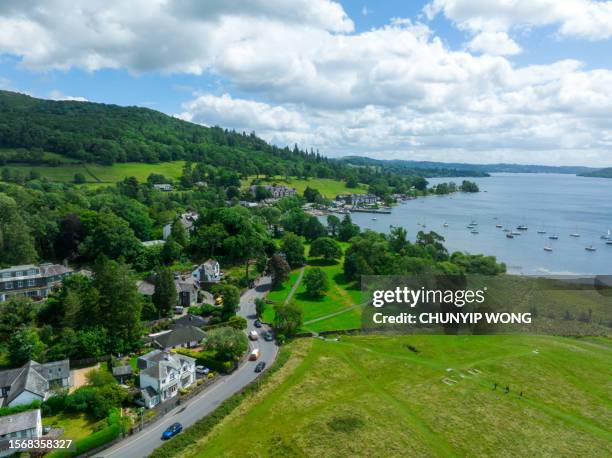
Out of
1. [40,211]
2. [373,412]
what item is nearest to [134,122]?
[40,211]

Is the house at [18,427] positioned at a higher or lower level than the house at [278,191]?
lower

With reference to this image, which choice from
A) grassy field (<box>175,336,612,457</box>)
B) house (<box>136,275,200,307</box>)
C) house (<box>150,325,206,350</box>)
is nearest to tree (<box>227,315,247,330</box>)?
house (<box>150,325,206,350</box>)

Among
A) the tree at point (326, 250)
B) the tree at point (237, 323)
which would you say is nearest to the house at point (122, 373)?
the tree at point (237, 323)

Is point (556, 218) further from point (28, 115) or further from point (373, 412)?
point (28, 115)

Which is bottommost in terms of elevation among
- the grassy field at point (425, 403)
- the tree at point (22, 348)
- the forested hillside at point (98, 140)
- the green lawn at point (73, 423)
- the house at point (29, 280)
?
the grassy field at point (425, 403)

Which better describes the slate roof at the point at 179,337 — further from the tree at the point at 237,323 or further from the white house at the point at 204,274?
the white house at the point at 204,274

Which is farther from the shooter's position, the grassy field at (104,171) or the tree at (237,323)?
the grassy field at (104,171)

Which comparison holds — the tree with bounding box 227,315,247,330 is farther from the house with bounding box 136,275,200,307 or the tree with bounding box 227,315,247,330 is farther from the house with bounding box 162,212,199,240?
the house with bounding box 162,212,199,240

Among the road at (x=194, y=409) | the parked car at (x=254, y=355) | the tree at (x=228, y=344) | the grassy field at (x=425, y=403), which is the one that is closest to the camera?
the road at (x=194, y=409)
